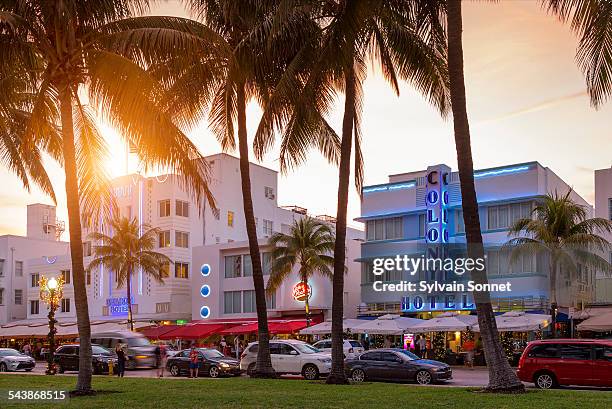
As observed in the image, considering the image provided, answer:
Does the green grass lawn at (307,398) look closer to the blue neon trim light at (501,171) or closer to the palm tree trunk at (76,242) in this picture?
the palm tree trunk at (76,242)

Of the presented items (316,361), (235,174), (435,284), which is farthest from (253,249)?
Result: (235,174)

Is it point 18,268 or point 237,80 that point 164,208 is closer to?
point 18,268

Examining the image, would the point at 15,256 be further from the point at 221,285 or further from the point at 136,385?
the point at 136,385

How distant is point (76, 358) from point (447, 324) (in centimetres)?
1946

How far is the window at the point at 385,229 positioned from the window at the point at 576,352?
27360 mm

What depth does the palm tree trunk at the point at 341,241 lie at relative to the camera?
962 inches

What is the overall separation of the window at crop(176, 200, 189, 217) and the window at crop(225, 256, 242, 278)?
720 cm

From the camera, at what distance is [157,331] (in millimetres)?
59719

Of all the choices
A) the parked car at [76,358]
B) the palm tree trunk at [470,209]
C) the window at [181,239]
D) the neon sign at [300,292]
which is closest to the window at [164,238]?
the window at [181,239]

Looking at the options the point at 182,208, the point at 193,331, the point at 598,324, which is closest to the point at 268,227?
the point at 182,208

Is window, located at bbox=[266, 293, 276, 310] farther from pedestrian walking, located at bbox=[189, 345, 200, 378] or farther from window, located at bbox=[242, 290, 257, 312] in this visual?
pedestrian walking, located at bbox=[189, 345, 200, 378]

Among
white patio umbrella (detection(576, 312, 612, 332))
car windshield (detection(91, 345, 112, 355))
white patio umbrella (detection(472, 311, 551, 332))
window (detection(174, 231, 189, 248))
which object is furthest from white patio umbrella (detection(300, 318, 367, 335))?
window (detection(174, 231, 189, 248))

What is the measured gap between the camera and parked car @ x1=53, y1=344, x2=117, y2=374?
39.9 meters

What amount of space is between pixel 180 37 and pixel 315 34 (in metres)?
7.30
